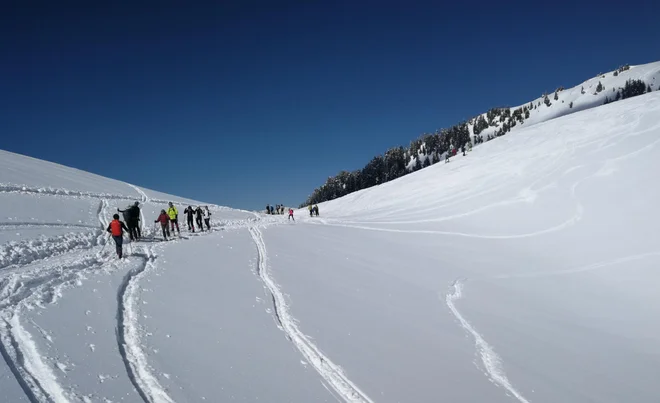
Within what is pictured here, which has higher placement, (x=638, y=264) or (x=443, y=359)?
(x=443, y=359)

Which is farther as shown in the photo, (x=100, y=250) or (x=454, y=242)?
(x=454, y=242)

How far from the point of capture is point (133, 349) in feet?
23.6

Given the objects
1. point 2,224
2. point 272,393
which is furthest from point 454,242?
point 2,224

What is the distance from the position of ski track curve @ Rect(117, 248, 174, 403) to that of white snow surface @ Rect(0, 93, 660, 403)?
0.13 feet

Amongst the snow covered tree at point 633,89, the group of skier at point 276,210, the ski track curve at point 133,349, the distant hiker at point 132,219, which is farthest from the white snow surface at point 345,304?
the snow covered tree at point 633,89

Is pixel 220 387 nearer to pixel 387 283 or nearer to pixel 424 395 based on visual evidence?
pixel 424 395

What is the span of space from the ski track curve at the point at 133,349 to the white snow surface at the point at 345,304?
39 millimetres

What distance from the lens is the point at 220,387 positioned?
21.5ft

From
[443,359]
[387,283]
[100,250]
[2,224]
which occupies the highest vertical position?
[2,224]

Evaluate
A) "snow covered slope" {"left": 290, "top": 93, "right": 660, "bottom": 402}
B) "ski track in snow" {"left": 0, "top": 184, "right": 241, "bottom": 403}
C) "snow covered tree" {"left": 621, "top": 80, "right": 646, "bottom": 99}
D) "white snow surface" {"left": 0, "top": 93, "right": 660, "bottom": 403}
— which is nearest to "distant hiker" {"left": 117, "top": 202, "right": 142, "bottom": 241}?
"white snow surface" {"left": 0, "top": 93, "right": 660, "bottom": 403}

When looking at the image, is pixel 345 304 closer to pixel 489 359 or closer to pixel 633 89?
pixel 489 359

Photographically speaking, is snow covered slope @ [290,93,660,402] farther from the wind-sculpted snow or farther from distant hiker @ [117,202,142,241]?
the wind-sculpted snow

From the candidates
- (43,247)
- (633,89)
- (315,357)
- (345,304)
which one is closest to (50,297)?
(315,357)

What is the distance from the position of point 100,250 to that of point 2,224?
5.35 metres
